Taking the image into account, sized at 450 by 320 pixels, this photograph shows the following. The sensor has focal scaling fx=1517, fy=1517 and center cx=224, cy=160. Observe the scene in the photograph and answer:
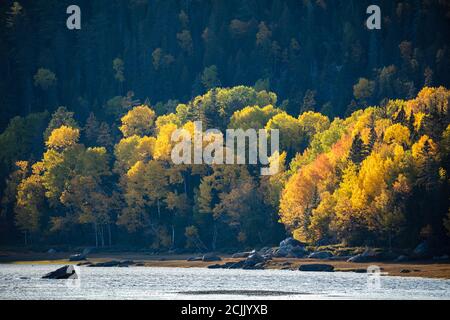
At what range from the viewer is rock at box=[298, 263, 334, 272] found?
14062 centimetres

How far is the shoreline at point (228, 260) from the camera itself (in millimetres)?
133875

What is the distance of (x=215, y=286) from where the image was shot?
123188 millimetres

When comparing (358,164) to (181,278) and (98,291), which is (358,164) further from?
(98,291)

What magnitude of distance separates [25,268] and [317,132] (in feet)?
155

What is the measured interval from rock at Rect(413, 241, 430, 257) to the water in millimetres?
10622

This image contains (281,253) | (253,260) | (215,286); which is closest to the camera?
(215,286)

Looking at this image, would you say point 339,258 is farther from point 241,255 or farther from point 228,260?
point 241,255

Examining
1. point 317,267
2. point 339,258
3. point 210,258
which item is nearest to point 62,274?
point 317,267

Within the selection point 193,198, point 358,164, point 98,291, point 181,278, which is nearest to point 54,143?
point 193,198

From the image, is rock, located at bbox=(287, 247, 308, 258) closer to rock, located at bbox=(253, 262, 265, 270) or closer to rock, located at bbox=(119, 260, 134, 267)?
rock, located at bbox=(253, 262, 265, 270)

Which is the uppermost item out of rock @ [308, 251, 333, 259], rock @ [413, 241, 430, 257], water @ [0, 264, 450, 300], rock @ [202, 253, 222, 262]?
rock @ [413, 241, 430, 257]

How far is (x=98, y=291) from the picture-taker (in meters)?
116

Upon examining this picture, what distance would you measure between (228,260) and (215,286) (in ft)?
117

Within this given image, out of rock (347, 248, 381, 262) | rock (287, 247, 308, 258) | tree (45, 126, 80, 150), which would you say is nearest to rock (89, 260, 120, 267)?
rock (287, 247, 308, 258)
